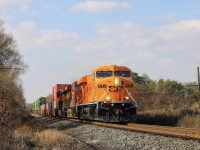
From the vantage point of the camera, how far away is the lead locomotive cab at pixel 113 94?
21453mm

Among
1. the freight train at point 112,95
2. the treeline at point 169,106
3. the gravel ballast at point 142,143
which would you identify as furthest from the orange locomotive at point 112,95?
the gravel ballast at point 142,143

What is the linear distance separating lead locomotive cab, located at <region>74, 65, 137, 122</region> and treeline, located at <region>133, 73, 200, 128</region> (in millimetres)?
2722

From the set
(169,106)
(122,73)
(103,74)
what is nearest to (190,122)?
(122,73)

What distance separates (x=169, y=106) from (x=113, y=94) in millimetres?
16281

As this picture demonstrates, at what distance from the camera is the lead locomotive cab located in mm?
21453

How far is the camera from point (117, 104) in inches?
845

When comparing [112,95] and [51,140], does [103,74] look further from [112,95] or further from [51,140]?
[51,140]

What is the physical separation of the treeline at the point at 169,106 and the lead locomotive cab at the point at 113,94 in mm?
2722

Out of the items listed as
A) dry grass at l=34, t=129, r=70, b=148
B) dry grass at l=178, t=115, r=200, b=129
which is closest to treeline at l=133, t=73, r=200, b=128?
dry grass at l=178, t=115, r=200, b=129

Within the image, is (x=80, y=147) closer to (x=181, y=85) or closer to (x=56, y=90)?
(x=56, y=90)

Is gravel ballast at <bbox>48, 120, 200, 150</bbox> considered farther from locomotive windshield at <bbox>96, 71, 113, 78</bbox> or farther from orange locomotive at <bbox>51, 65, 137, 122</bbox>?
locomotive windshield at <bbox>96, 71, 113, 78</bbox>

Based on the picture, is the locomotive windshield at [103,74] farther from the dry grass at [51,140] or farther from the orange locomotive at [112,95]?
the dry grass at [51,140]

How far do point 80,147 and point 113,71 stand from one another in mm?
10590

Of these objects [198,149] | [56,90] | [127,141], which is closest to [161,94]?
[56,90]
